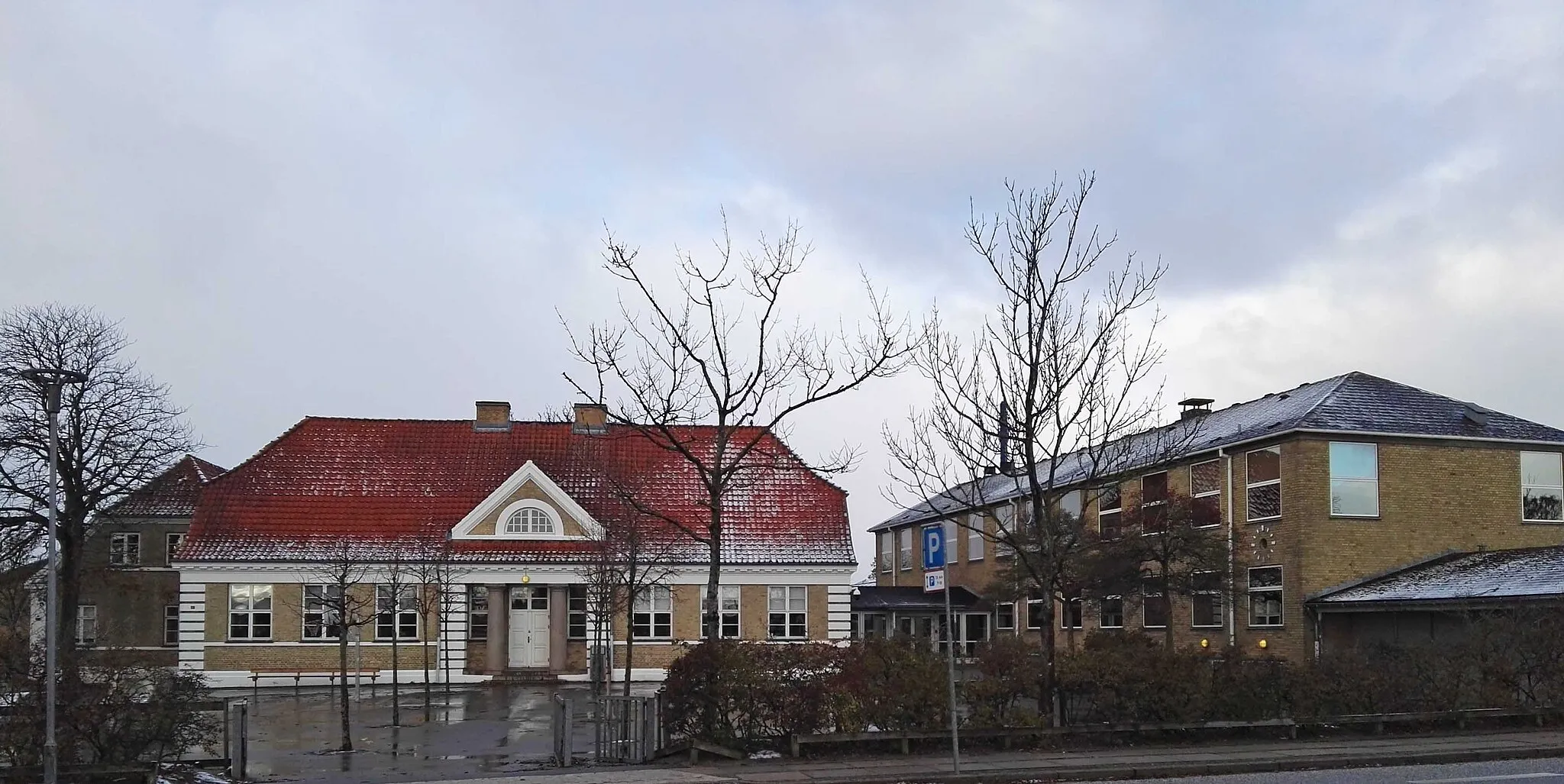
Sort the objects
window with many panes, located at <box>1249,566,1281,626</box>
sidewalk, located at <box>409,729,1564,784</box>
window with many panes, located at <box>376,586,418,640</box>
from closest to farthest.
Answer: sidewalk, located at <box>409,729,1564,784</box>
window with many panes, located at <box>1249,566,1281,626</box>
window with many panes, located at <box>376,586,418,640</box>

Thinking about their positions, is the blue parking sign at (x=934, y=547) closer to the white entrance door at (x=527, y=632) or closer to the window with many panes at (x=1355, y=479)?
the window with many panes at (x=1355, y=479)

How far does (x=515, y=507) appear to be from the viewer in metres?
41.1

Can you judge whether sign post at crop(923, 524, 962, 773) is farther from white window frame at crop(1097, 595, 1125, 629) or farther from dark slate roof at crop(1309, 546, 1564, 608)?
white window frame at crop(1097, 595, 1125, 629)

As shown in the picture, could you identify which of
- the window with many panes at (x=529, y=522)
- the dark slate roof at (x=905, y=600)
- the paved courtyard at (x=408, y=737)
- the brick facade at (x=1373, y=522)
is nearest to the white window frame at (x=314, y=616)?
the paved courtyard at (x=408, y=737)

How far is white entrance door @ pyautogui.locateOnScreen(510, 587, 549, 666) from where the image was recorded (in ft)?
135

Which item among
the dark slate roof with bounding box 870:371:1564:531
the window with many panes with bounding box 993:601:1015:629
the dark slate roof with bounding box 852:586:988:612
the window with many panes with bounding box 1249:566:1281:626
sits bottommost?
the window with many panes with bounding box 993:601:1015:629

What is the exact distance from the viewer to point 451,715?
94.6 ft

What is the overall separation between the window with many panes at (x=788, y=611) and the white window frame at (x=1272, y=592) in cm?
1256

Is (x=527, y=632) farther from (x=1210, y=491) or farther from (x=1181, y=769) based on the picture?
(x=1181, y=769)

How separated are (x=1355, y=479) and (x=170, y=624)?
133ft

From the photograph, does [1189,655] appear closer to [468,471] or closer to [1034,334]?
[1034,334]

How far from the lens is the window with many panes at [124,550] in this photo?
46.6 meters

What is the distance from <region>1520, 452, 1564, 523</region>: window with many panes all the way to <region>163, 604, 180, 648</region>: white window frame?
145 feet

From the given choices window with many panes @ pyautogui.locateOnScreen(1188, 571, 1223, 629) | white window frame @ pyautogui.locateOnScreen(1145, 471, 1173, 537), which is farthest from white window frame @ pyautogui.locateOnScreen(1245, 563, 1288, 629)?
white window frame @ pyautogui.locateOnScreen(1145, 471, 1173, 537)
